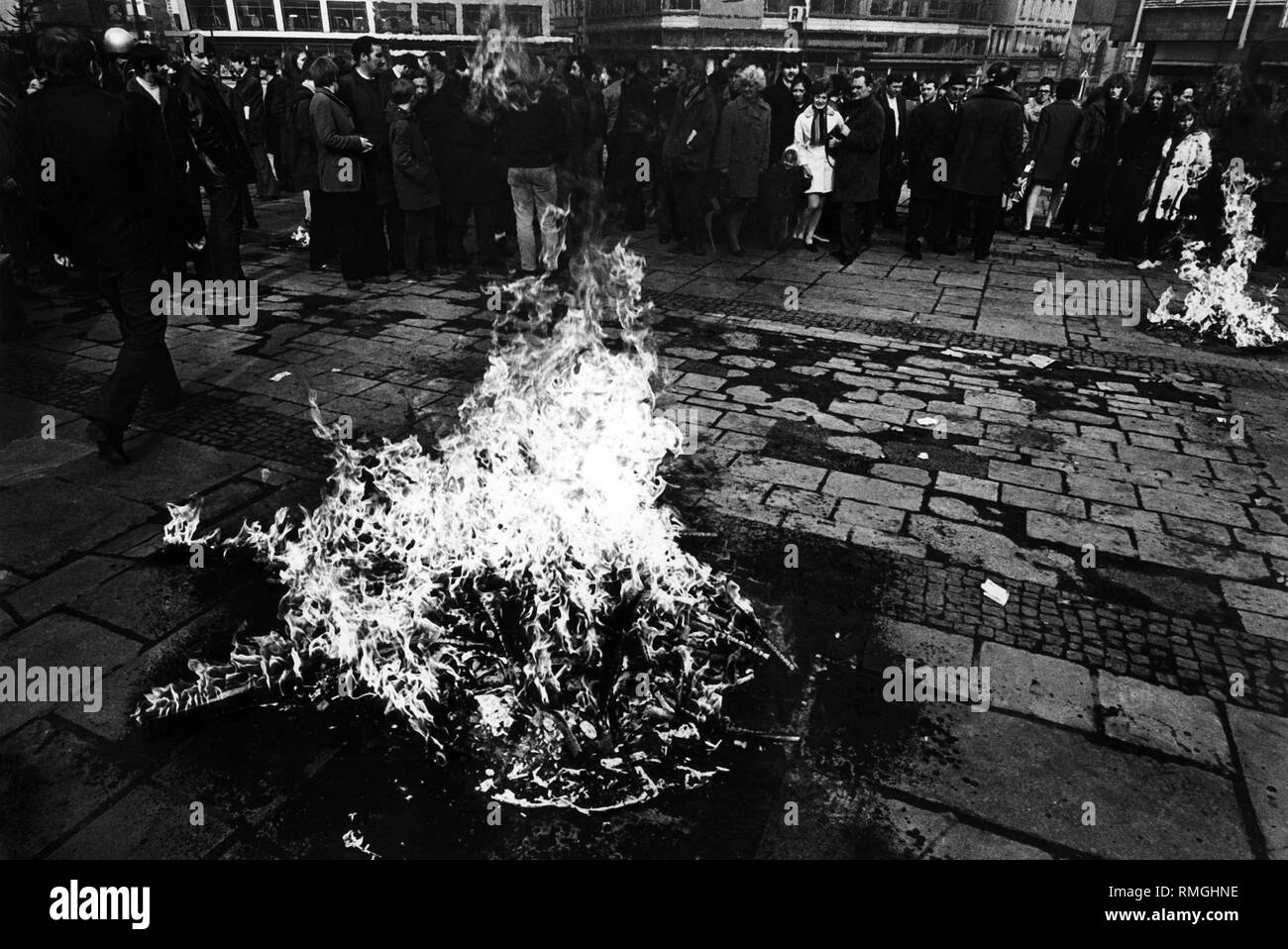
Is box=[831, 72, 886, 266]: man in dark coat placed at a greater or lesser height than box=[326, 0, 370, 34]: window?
lesser

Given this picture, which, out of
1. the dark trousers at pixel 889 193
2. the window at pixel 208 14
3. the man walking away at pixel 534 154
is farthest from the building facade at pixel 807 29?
the man walking away at pixel 534 154

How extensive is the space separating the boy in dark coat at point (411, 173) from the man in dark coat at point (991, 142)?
697 cm

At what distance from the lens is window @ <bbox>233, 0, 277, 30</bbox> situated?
4884 cm

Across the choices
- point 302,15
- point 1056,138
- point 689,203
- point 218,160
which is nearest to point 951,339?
point 689,203

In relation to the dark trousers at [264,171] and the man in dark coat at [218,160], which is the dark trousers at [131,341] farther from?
the dark trousers at [264,171]

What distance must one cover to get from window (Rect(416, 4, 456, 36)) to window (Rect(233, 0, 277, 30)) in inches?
363

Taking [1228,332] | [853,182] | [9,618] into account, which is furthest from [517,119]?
[1228,332]

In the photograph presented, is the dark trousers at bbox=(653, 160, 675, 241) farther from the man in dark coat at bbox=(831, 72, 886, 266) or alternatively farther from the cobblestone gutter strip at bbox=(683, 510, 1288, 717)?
the cobblestone gutter strip at bbox=(683, 510, 1288, 717)

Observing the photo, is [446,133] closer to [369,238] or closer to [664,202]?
[369,238]

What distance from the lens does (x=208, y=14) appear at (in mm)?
48531

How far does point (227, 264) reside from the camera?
27.1 ft

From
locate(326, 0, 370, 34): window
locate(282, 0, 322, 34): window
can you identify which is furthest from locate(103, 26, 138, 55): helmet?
locate(326, 0, 370, 34): window

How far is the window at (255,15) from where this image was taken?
A: 160 feet
